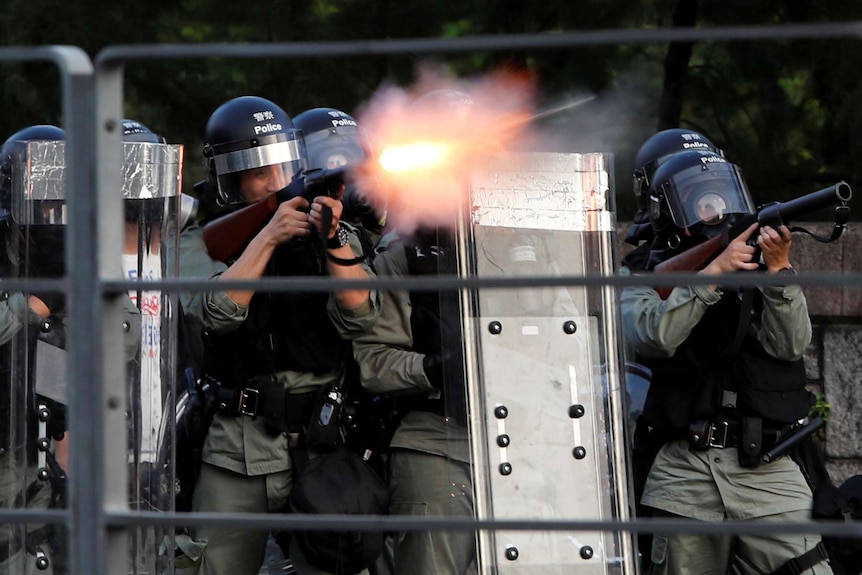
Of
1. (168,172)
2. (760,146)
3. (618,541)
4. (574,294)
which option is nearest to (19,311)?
(168,172)

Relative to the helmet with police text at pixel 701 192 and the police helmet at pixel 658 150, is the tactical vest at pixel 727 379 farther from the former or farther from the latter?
the police helmet at pixel 658 150

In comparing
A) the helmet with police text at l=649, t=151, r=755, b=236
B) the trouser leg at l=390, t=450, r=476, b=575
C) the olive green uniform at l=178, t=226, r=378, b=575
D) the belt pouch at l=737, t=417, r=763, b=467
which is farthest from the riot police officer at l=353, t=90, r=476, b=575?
the belt pouch at l=737, t=417, r=763, b=467

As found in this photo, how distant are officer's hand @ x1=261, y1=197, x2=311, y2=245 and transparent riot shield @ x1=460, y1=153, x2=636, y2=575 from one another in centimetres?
47

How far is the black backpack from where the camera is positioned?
3680 millimetres

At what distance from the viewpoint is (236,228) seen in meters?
3.93

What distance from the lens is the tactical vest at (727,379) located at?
3.92 metres

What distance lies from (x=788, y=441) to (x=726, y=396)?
231 mm

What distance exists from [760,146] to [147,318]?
3.19m

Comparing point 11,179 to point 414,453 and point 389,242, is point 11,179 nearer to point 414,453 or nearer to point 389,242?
point 389,242

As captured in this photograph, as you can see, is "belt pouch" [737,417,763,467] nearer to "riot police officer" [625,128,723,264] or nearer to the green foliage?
"riot police officer" [625,128,723,264]

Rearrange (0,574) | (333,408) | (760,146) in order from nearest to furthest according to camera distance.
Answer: (0,574), (333,408), (760,146)

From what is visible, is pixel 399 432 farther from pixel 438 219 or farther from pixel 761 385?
pixel 761 385

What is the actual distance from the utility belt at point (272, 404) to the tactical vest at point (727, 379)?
1080 mm

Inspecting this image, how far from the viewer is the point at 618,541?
11.9 feet
